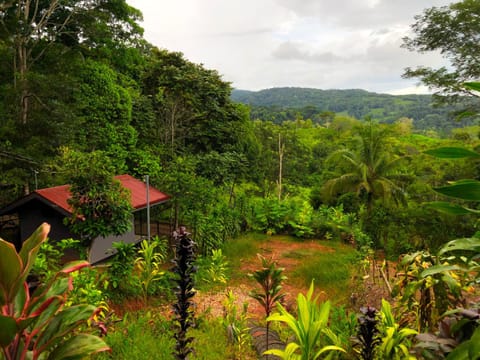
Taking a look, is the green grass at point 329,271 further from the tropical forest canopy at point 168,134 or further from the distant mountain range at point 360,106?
the distant mountain range at point 360,106

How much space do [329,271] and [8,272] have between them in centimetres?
755

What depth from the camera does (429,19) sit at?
1236 centimetres

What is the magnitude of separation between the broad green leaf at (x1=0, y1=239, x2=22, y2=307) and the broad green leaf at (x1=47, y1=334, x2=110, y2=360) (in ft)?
0.85

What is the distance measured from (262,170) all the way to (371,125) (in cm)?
552

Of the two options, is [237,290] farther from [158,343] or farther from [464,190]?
[464,190]

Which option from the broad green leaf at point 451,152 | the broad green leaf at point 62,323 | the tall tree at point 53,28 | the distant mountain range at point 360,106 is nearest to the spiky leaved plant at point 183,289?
the broad green leaf at point 62,323

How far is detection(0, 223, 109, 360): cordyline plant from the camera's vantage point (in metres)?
1.19

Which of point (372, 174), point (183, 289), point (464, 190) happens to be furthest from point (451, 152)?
point (372, 174)

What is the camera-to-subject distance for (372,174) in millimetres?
13180

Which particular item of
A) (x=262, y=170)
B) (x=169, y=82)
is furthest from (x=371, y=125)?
(x=169, y=82)

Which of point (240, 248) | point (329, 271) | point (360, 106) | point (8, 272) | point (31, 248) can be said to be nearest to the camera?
point (8, 272)

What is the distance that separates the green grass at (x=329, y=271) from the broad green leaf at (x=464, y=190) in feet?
19.1

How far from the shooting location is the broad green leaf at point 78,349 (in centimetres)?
127

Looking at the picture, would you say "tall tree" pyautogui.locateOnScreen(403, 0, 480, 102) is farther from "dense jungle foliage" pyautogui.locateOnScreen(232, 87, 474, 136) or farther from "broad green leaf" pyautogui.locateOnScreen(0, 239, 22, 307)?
"dense jungle foliage" pyautogui.locateOnScreen(232, 87, 474, 136)
